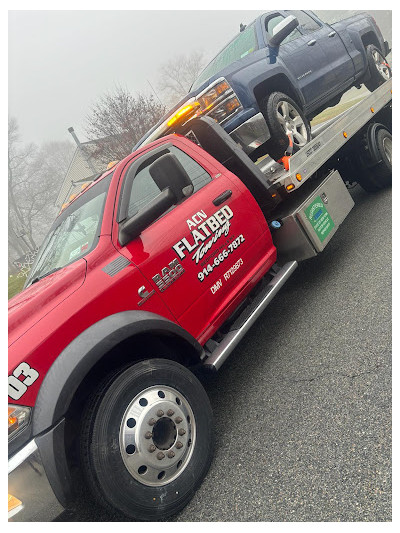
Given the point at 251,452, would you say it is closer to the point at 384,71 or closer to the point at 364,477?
the point at 364,477

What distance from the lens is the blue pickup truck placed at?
4094 millimetres

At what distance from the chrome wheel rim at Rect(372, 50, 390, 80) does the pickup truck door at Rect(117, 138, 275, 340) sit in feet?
16.0

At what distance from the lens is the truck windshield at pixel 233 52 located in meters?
4.96

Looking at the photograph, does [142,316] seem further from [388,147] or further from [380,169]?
[388,147]

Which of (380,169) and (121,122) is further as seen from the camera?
(121,122)

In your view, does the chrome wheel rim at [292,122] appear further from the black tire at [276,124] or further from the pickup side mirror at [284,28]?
the pickup side mirror at [284,28]

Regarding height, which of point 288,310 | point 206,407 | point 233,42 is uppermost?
point 233,42

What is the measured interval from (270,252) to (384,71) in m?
5.31

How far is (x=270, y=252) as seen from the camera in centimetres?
346

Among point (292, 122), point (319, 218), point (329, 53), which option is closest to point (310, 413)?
point (319, 218)

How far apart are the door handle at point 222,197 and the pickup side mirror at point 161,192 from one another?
2.04 feet

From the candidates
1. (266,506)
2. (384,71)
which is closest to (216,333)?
(266,506)

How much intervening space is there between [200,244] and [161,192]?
0.54 metres

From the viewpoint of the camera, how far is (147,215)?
2375 mm
